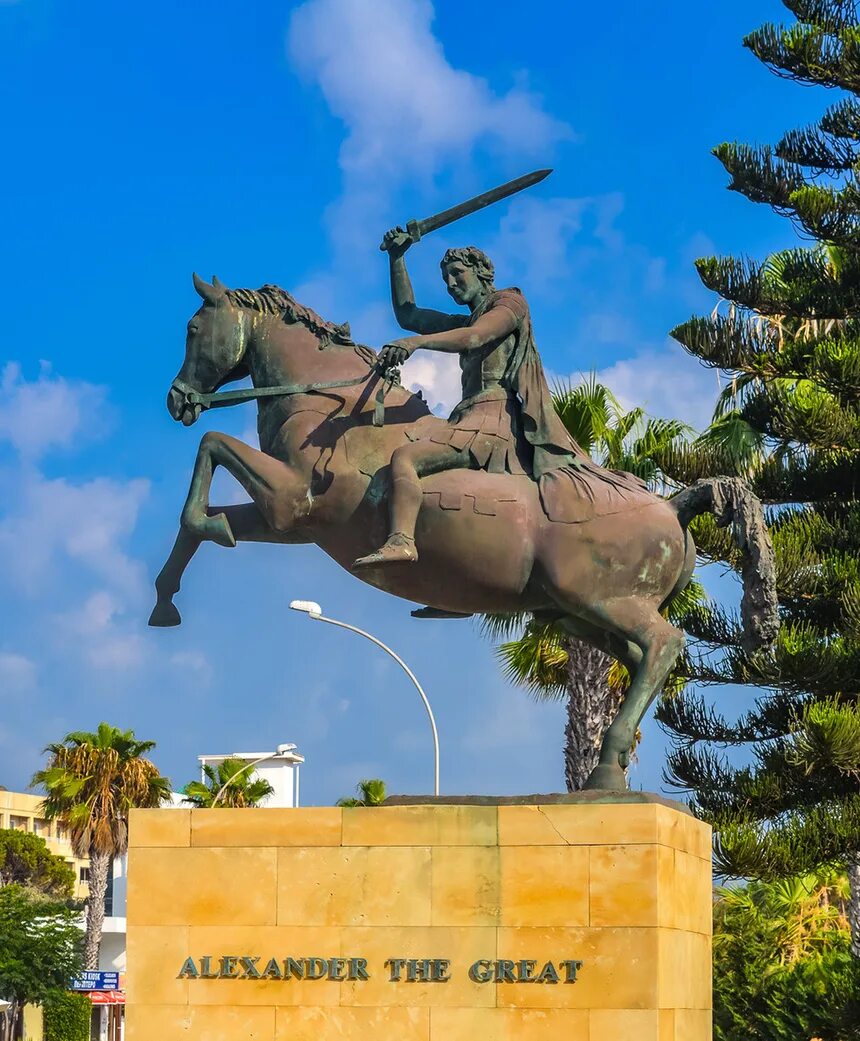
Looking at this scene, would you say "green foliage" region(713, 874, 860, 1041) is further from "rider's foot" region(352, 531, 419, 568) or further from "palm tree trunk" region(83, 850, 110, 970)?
"palm tree trunk" region(83, 850, 110, 970)

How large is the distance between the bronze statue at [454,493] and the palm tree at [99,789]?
3739 centimetres

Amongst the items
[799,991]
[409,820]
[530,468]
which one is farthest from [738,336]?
[409,820]

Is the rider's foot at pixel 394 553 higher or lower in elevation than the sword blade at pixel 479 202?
lower

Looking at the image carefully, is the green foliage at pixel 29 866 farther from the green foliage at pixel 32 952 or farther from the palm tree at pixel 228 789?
the palm tree at pixel 228 789

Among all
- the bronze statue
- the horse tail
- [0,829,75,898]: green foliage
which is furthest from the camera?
[0,829,75,898]: green foliage

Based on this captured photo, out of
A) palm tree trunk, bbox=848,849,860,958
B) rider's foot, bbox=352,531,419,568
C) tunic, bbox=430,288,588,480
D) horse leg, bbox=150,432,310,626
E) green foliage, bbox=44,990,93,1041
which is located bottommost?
green foliage, bbox=44,990,93,1041

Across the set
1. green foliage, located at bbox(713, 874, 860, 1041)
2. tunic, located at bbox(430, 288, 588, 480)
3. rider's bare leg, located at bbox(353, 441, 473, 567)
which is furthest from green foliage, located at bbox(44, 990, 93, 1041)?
rider's bare leg, located at bbox(353, 441, 473, 567)

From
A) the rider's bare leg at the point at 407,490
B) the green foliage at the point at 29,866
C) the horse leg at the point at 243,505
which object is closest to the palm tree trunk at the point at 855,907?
the rider's bare leg at the point at 407,490

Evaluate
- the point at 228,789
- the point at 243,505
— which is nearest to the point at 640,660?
the point at 243,505

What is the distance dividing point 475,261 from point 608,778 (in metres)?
3.81

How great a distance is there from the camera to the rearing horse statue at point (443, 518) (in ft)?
37.4

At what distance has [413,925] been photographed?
1066 cm

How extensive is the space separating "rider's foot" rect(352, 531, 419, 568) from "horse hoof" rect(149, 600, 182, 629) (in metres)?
1.62

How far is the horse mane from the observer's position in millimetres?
12133
